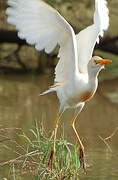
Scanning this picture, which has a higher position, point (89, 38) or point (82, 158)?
point (89, 38)

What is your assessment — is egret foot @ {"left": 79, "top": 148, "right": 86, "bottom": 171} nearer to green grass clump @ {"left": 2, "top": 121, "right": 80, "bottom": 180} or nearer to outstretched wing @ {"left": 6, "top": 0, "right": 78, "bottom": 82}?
green grass clump @ {"left": 2, "top": 121, "right": 80, "bottom": 180}

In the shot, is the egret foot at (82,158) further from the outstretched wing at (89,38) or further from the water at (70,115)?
the outstretched wing at (89,38)

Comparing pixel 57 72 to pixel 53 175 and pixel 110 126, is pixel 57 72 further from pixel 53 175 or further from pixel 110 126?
pixel 110 126

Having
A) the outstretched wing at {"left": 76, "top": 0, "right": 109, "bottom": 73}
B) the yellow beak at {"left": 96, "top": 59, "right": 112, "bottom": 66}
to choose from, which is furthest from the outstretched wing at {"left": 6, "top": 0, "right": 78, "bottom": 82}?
the yellow beak at {"left": 96, "top": 59, "right": 112, "bottom": 66}

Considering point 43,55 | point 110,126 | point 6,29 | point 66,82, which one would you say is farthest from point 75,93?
point 43,55

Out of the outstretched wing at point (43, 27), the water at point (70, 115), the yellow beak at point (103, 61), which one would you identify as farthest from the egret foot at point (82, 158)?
the yellow beak at point (103, 61)

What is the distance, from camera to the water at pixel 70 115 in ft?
16.9

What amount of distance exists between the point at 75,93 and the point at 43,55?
660 centimetres

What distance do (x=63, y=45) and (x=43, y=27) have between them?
0.84 feet

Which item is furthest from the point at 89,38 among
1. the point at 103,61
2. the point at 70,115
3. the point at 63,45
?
the point at 70,115

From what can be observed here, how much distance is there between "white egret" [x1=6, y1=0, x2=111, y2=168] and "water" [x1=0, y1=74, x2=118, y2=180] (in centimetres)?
68

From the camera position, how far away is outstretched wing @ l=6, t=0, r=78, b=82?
4.29m

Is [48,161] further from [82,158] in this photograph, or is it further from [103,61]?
[103,61]

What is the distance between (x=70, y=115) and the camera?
7.47 meters
